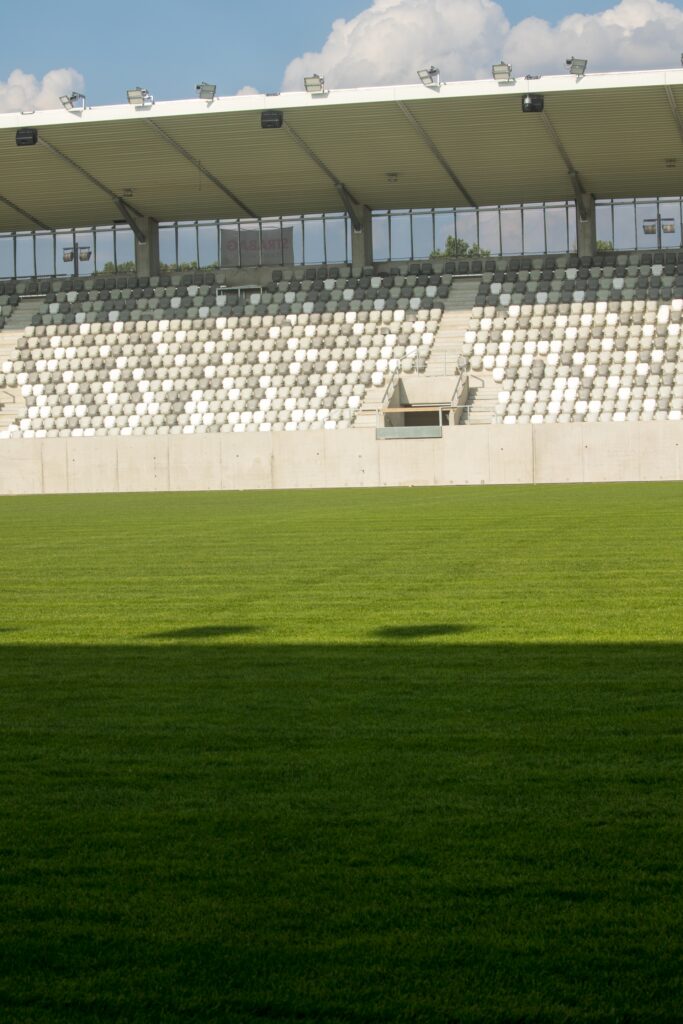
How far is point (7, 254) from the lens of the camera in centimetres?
6103

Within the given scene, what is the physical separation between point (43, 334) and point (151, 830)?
50.9m

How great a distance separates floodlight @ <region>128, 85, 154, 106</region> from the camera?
45.0 meters

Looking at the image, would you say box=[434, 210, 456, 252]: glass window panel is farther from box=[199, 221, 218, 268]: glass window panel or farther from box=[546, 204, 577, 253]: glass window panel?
box=[199, 221, 218, 268]: glass window panel

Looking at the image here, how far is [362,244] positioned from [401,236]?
1.99 m

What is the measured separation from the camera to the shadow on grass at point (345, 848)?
12.7ft

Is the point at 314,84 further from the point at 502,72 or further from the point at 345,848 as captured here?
the point at 345,848

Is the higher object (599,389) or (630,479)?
(599,389)

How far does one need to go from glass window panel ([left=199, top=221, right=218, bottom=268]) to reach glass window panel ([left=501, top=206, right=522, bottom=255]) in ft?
37.5

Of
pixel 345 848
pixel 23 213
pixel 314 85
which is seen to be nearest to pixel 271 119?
pixel 314 85

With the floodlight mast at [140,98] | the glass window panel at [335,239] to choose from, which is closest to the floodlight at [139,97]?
the floodlight mast at [140,98]

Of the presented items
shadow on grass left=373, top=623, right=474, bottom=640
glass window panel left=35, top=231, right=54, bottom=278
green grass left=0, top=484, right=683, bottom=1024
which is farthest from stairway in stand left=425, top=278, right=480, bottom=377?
shadow on grass left=373, top=623, right=474, bottom=640

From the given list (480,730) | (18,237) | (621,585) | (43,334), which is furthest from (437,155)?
(480,730)

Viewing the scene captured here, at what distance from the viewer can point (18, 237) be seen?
60.7m

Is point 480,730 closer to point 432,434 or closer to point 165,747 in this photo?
point 165,747
